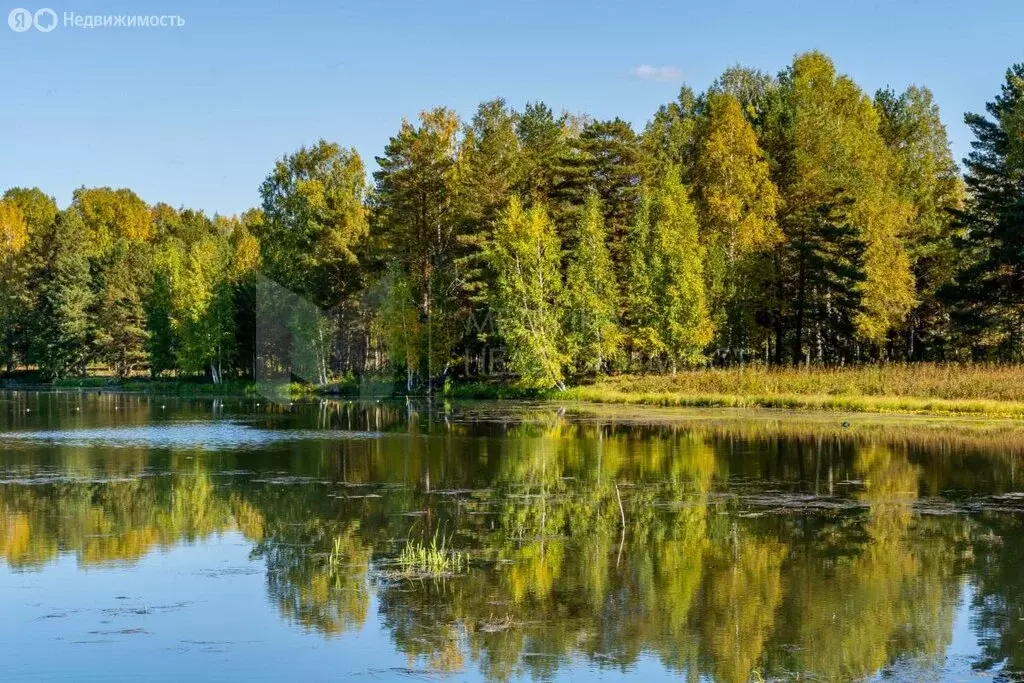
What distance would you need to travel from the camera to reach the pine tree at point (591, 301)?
2340 inches

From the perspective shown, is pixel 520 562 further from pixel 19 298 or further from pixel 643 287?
pixel 19 298

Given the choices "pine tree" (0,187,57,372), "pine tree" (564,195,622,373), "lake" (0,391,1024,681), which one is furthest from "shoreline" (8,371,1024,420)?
"pine tree" (0,187,57,372)

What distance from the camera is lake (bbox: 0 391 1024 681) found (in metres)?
12.7

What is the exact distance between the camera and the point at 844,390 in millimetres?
47531

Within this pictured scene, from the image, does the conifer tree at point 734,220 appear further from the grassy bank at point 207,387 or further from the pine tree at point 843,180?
the grassy bank at point 207,387

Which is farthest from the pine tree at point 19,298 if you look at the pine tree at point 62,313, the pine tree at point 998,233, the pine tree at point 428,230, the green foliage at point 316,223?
the pine tree at point 998,233

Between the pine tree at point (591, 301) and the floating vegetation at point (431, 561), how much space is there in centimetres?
4128

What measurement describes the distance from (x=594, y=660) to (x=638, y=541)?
22.0 feet

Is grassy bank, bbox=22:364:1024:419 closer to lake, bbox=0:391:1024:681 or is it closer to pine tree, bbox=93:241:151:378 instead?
lake, bbox=0:391:1024:681

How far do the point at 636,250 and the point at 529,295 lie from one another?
280 inches

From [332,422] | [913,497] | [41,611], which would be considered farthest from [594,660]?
[332,422]

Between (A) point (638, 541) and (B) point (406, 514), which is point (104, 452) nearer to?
(B) point (406, 514)

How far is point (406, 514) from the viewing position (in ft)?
72.3

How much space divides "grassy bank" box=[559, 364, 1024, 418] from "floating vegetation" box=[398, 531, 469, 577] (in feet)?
95.0
